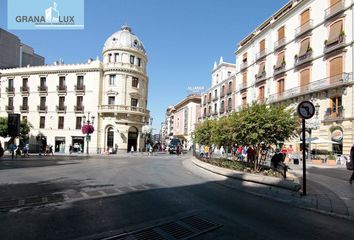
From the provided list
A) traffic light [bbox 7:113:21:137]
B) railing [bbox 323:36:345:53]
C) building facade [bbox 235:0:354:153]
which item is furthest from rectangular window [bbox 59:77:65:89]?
railing [bbox 323:36:345:53]

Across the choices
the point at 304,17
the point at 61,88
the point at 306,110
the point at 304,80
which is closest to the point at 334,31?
the point at 304,17

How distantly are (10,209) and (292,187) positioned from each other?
8.07m

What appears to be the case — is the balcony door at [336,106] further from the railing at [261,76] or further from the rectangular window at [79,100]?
the rectangular window at [79,100]

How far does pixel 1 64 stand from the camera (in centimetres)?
4653

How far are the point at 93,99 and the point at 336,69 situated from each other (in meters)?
31.7

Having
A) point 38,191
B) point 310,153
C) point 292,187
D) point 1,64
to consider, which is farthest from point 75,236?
point 1,64

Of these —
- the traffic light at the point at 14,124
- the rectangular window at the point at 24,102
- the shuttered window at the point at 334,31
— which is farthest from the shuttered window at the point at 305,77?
the rectangular window at the point at 24,102

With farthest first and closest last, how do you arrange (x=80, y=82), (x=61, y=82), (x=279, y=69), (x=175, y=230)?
(x=61, y=82)
(x=80, y=82)
(x=279, y=69)
(x=175, y=230)

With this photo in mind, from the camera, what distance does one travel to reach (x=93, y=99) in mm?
39250

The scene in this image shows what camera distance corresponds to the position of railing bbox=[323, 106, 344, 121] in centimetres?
2399

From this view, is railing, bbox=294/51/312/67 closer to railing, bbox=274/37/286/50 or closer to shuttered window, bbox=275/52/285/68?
shuttered window, bbox=275/52/285/68

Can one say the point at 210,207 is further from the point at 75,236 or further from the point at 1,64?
the point at 1,64

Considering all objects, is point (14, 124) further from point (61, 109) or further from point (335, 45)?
point (335, 45)

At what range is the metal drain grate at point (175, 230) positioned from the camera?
4.55 meters
